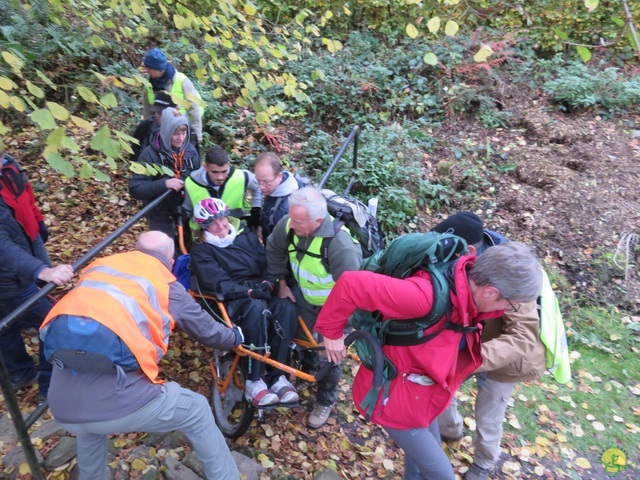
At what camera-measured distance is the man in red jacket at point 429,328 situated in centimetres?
219

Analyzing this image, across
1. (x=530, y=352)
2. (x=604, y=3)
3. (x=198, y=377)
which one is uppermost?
(x=604, y=3)

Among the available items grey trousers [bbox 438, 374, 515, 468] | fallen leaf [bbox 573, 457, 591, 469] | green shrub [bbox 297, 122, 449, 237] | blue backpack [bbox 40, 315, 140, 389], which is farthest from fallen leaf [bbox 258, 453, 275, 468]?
green shrub [bbox 297, 122, 449, 237]

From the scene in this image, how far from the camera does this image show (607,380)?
4805 mm

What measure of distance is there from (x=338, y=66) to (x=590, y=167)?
15.2 ft

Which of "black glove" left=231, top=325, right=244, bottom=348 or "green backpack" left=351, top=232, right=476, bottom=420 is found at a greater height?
"green backpack" left=351, top=232, right=476, bottom=420

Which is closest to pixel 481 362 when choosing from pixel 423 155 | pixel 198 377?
pixel 198 377

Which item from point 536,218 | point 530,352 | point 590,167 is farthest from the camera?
point 590,167

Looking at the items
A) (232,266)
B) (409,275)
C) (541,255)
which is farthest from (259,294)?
(541,255)

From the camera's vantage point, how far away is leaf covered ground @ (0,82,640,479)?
12.4 ft

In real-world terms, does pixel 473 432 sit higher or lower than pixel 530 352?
lower

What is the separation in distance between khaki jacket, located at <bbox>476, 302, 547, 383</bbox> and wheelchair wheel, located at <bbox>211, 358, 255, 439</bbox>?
1.80 meters

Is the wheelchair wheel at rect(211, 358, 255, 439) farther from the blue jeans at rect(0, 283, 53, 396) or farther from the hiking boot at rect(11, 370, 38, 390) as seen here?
the hiking boot at rect(11, 370, 38, 390)

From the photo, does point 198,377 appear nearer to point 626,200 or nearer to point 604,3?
point 626,200

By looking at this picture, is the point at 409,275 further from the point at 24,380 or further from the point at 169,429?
the point at 24,380
